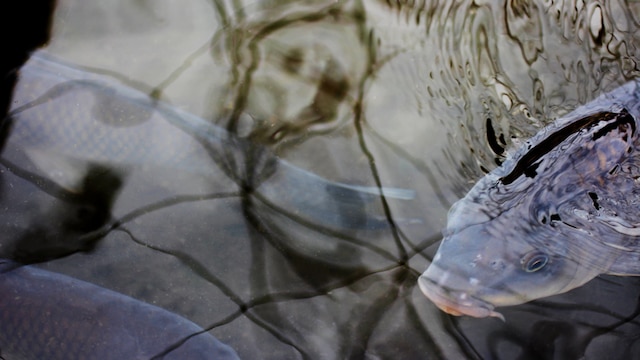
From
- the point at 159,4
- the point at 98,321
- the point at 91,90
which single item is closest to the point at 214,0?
the point at 159,4

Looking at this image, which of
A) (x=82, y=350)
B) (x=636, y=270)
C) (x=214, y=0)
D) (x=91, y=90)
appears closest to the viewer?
(x=82, y=350)

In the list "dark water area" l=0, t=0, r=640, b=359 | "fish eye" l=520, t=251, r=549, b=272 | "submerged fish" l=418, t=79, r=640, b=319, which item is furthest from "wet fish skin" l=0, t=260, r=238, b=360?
"fish eye" l=520, t=251, r=549, b=272

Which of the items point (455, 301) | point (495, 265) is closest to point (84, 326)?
point (455, 301)

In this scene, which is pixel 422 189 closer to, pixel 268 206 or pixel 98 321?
pixel 268 206

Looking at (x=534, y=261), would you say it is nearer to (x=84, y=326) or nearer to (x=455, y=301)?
(x=455, y=301)

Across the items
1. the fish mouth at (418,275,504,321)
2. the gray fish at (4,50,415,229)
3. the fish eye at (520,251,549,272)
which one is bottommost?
the fish mouth at (418,275,504,321)

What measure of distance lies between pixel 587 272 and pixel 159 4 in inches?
66.4

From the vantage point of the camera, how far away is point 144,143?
6.48ft

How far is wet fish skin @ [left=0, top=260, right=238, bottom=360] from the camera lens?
1729mm

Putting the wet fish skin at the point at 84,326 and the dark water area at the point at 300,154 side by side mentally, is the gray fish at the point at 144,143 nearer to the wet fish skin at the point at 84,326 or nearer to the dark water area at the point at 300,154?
the dark water area at the point at 300,154

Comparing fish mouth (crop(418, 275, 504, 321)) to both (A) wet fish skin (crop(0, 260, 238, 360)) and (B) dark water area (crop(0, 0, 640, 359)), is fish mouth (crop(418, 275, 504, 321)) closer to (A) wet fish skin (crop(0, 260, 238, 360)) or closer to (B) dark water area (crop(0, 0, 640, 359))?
(B) dark water area (crop(0, 0, 640, 359))

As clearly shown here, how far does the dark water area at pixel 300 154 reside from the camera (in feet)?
5.94

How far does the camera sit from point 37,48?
206 cm

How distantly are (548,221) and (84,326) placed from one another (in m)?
1.40
